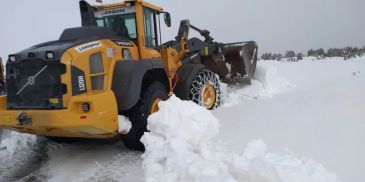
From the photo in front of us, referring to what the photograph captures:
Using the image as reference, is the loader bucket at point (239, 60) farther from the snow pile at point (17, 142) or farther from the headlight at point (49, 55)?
the headlight at point (49, 55)

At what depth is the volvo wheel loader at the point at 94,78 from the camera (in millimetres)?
4895

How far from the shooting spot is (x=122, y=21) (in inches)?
255

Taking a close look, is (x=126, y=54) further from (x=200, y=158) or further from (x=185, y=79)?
(x=200, y=158)

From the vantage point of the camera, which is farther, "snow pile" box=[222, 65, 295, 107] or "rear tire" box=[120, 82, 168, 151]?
"snow pile" box=[222, 65, 295, 107]

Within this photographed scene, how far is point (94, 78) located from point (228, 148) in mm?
1954

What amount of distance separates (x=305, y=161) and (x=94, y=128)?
248 cm

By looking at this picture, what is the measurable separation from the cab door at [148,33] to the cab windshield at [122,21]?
0.11 metres

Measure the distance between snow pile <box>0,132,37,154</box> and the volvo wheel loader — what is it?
0.96m

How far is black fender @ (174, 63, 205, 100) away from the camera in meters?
7.42

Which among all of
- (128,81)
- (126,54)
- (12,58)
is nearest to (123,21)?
(126,54)

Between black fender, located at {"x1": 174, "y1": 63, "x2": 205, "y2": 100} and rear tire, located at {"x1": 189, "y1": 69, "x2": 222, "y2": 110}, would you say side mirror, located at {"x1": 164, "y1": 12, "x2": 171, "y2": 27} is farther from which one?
rear tire, located at {"x1": 189, "y1": 69, "x2": 222, "y2": 110}

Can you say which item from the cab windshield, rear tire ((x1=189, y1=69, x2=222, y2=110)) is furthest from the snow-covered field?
the cab windshield

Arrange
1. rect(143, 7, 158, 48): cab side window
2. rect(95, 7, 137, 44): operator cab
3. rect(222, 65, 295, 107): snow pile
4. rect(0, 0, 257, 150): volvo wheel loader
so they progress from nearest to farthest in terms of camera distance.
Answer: rect(0, 0, 257, 150): volvo wheel loader < rect(95, 7, 137, 44): operator cab < rect(143, 7, 158, 48): cab side window < rect(222, 65, 295, 107): snow pile

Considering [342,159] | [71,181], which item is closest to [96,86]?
[71,181]
